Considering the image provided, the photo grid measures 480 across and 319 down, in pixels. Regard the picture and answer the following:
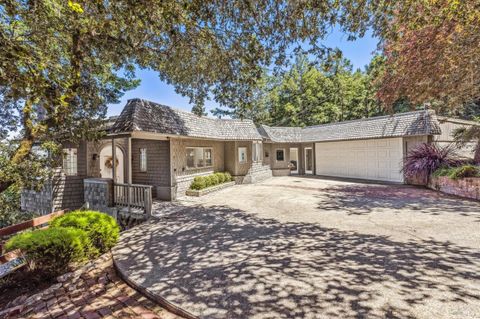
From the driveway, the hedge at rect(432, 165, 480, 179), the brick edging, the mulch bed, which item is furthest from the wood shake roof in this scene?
the brick edging

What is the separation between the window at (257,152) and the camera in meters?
16.2

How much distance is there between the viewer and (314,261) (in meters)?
4.40

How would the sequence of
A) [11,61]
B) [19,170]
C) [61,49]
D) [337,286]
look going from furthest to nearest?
1. [61,49]
2. [19,170]
3. [337,286]
4. [11,61]

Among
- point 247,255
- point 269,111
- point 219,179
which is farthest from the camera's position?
point 269,111

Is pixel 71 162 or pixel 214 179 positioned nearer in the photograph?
pixel 71 162

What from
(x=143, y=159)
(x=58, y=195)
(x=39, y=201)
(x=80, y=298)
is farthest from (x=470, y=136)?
(x=39, y=201)

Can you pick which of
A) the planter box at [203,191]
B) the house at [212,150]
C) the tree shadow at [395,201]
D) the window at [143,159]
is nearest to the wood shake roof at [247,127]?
the house at [212,150]

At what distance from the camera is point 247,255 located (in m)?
4.78

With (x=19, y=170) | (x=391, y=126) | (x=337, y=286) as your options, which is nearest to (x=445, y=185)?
(x=391, y=126)

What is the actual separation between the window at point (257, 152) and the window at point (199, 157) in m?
3.48

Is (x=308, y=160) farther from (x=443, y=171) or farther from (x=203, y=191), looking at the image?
(x=203, y=191)

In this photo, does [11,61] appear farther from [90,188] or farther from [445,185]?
[445,185]

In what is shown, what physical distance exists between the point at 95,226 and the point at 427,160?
48.0 feet

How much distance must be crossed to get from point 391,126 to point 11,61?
16.8m
